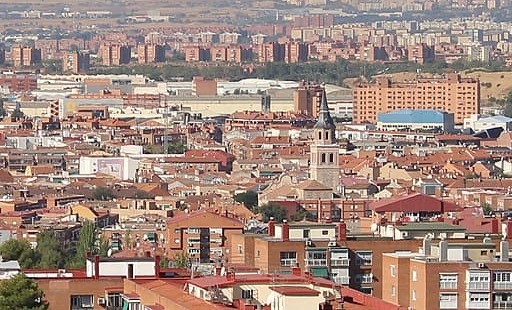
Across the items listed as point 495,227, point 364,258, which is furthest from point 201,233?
point 364,258

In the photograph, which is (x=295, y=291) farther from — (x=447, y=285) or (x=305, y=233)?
(x=305, y=233)

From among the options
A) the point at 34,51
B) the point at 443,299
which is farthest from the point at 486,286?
the point at 34,51

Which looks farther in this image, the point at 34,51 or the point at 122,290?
the point at 34,51

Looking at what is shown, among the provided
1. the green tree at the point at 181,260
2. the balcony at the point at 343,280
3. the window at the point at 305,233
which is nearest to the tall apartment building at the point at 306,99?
the green tree at the point at 181,260

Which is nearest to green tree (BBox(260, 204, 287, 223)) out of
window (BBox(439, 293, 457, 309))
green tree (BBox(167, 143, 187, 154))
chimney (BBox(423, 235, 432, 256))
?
chimney (BBox(423, 235, 432, 256))

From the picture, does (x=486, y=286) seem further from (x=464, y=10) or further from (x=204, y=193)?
(x=464, y=10)

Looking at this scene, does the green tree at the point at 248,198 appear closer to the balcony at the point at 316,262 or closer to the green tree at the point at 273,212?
the green tree at the point at 273,212
